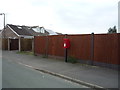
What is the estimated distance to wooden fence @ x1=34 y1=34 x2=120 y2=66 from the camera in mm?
10516

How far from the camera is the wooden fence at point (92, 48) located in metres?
10.5

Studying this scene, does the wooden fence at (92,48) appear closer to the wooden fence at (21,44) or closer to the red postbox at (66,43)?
the red postbox at (66,43)

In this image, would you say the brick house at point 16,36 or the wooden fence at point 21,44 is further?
the brick house at point 16,36

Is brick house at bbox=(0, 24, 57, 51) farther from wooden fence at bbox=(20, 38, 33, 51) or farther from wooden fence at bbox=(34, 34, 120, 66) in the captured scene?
wooden fence at bbox=(34, 34, 120, 66)

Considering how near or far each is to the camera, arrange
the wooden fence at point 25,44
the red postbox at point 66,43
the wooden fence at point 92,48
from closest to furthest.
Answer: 1. the wooden fence at point 92,48
2. the red postbox at point 66,43
3. the wooden fence at point 25,44

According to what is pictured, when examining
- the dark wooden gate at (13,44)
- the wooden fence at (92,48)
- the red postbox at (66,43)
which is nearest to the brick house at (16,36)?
the dark wooden gate at (13,44)

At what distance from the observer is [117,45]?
10328 mm

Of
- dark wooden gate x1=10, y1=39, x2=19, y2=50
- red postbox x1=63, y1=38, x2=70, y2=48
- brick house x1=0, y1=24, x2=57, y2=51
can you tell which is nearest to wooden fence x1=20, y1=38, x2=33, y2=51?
brick house x1=0, y1=24, x2=57, y2=51

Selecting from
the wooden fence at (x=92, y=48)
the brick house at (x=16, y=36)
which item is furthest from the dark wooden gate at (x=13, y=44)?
the wooden fence at (x=92, y=48)

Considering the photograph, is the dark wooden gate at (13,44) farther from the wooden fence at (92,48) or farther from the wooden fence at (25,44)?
the wooden fence at (92,48)

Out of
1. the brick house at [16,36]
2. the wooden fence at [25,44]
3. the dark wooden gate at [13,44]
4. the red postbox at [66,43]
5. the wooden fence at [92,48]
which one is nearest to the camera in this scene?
the wooden fence at [92,48]

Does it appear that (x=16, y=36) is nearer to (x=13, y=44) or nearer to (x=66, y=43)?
(x=13, y=44)

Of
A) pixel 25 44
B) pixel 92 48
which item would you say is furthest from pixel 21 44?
pixel 92 48

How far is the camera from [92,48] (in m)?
11.9
